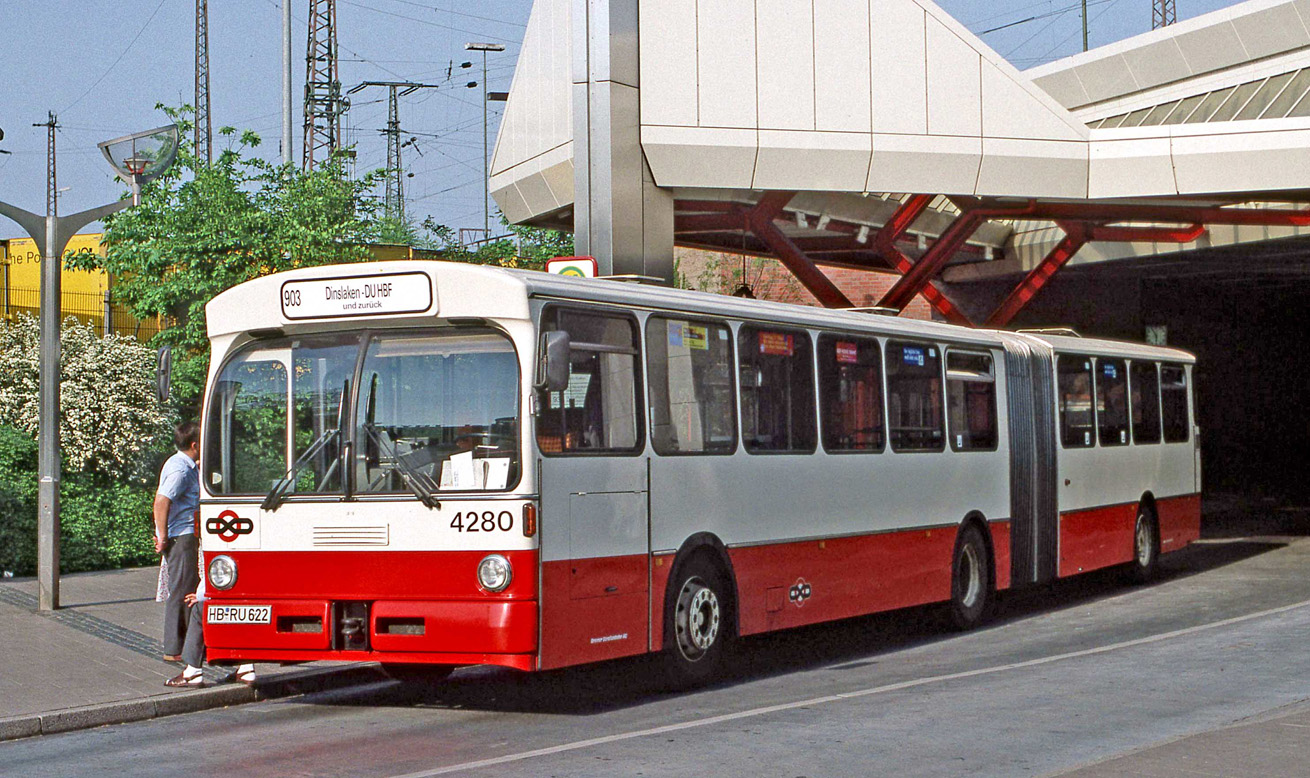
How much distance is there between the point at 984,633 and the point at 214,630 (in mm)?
7640

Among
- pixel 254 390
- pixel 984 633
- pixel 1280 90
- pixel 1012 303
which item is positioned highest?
pixel 1280 90

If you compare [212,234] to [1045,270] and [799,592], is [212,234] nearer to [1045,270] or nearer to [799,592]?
[799,592]

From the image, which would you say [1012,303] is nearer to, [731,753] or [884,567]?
[884,567]

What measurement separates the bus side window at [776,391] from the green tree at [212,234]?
9.78 metres

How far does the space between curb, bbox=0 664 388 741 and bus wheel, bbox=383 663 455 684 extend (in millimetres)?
297

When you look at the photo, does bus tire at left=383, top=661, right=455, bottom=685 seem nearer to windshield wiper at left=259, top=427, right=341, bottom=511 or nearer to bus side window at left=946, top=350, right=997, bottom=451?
windshield wiper at left=259, top=427, right=341, bottom=511

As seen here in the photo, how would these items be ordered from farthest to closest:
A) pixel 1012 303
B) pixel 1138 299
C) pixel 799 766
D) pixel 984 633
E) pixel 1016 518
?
pixel 1138 299 → pixel 1012 303 → pixel 1016 518 → pixel 984 633 → pixel 799 766

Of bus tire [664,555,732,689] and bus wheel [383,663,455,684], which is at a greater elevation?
bus tire [664,555,732,689]

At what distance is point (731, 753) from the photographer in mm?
8234

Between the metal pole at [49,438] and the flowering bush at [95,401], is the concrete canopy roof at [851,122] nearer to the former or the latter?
the flowering bush at [95,401]

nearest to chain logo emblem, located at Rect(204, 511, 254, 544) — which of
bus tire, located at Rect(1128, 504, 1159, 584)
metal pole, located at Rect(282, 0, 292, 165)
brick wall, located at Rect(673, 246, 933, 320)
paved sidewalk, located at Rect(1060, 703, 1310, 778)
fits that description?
paved sidewalk, located at Rect(1060, 703, 1310, 778)

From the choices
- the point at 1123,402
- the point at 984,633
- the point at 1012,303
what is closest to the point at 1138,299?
the point at 1012,303

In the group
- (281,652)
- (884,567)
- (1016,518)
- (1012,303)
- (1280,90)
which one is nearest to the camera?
(281,652)

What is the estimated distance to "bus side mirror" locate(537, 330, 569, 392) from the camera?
30.3 ft
